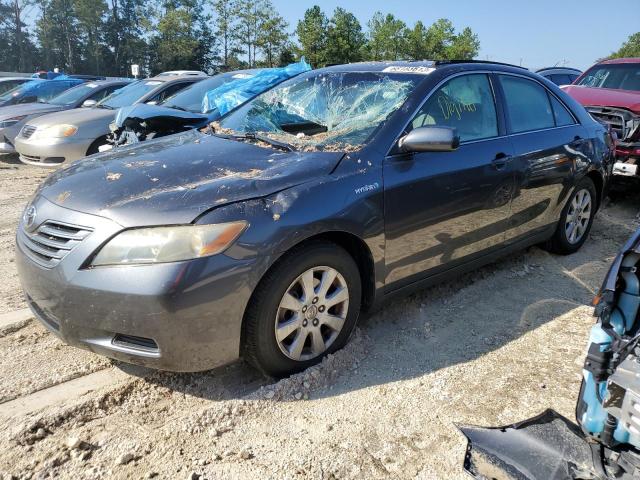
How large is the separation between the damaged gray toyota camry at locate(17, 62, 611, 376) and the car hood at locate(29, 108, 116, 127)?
4.87m

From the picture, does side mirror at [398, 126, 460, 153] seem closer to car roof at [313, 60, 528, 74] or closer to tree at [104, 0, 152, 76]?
car roof at [313, 60, 528, 74]

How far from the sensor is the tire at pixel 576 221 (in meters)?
4.58

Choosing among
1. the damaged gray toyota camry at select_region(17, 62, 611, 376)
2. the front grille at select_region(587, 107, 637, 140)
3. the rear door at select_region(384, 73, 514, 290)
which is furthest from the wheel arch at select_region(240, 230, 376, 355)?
the front grille at select_region(587, 107, 637, 140)

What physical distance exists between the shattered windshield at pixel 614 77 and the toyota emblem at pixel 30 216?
8.29 meters

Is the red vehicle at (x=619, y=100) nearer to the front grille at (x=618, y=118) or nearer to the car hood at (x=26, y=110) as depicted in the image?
the front grille at (x=618, y=118)

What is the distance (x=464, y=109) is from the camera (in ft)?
11.6

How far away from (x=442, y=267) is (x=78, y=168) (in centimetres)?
235

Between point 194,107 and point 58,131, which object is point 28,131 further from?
point 194,107

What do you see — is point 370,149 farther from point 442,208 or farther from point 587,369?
point 587,369

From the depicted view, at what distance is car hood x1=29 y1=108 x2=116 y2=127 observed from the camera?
7.79 meters

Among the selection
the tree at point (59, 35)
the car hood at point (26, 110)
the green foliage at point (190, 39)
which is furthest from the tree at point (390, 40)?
→ the car hood at point (26, 110)

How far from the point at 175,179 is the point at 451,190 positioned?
170cm

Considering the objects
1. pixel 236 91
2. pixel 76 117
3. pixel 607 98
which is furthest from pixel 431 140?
pixel 76 117

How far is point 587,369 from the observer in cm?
194
